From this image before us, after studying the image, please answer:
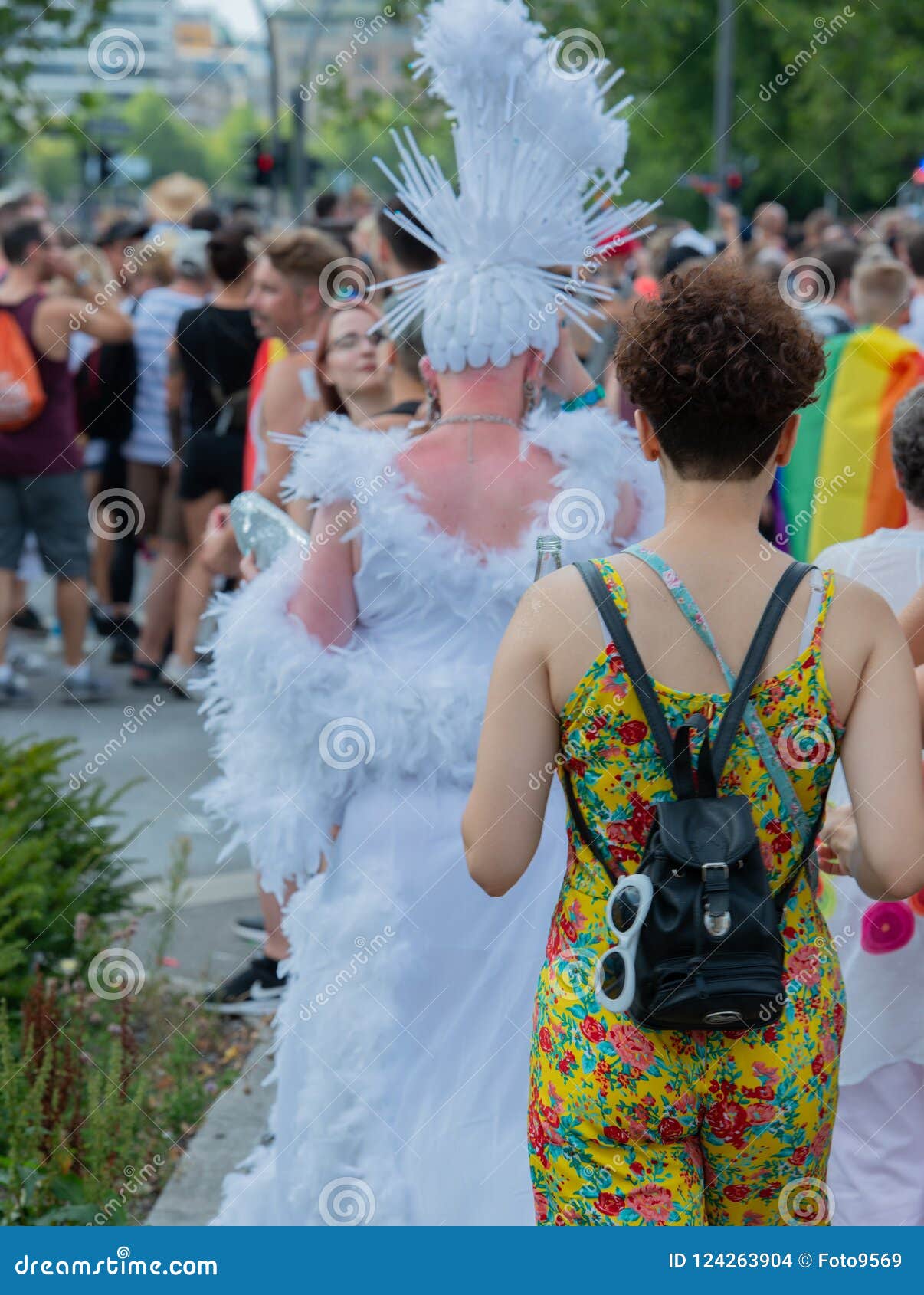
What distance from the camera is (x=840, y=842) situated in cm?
A: 213

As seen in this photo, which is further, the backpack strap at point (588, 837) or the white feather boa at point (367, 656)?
the white feather boa at point (367, 656)

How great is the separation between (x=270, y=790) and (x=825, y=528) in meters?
3.23

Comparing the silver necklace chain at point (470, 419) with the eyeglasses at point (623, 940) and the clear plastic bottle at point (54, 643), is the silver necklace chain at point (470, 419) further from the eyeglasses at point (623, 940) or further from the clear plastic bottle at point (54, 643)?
the clear plastic bottle at point (54, 643)

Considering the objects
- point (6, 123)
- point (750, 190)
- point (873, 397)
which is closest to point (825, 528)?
point (873, 397)

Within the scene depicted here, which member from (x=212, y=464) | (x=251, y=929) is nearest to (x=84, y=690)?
(x=212, y=464)

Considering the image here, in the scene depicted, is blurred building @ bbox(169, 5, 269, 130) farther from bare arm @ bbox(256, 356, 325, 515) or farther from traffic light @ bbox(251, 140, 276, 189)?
bare arm @ bbox(256, 356, 325, 515)

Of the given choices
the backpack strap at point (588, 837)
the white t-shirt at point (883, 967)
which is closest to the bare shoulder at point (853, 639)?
the backpack strap at point (588, 837)

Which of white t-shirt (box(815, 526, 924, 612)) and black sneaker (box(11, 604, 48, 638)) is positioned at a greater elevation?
white t-shirt (box(815, 526, 924, 612))

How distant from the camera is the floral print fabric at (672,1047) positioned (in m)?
1.86

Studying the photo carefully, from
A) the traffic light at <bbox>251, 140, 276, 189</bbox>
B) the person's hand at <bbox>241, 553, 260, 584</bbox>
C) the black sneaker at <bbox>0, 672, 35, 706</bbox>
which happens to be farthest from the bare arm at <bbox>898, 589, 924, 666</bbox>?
the traffic light at <bbox>251, 140, 276, 189</bbox>

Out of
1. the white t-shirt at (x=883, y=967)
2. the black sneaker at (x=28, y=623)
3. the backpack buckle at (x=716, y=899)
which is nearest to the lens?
the backpack buckle at (x=716, y=899)

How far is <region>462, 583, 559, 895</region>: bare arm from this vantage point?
1883mm

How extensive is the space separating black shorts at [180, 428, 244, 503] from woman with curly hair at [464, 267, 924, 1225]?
19.5ft

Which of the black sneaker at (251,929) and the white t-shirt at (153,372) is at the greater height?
the white t-shirt at (153,372)
